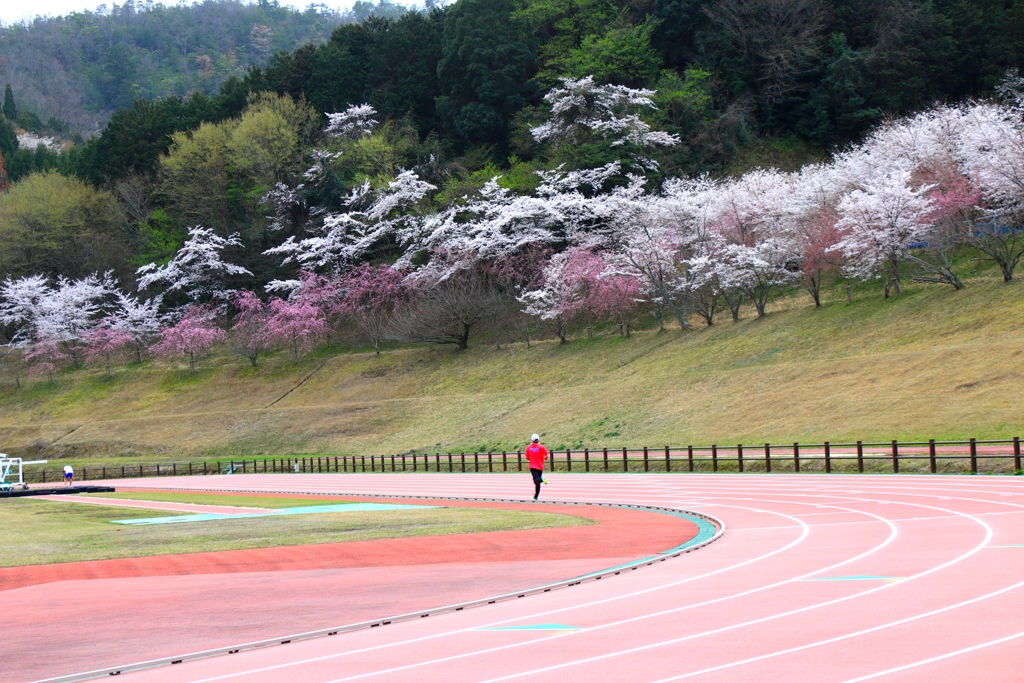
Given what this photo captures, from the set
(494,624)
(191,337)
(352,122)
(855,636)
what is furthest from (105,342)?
(855,636)

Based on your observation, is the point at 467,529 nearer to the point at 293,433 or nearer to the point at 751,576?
the point at 751,576

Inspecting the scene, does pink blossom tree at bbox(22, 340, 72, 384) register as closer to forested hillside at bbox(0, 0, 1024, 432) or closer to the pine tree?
forested hillside at bbox(0, 0, 1024, 432)

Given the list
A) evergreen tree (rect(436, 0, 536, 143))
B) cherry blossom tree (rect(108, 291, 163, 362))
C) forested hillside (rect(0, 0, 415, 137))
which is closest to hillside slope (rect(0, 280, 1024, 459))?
cherry blossom tree (rect(108, 291, 163, 362))

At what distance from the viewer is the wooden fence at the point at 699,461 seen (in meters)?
25.6

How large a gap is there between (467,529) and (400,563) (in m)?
4.10

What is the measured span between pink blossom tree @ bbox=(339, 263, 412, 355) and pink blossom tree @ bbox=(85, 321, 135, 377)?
1959cm

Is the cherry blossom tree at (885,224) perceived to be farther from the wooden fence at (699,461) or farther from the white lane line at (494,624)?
the white lane line at (494,624)

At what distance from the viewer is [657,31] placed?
82.0m

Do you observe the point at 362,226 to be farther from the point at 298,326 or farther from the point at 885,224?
the point at 885,224

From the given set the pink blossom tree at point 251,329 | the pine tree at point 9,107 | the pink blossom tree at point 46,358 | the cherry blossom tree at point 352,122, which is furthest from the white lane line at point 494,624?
the pine tree at point 9,107

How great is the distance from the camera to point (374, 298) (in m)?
73.8

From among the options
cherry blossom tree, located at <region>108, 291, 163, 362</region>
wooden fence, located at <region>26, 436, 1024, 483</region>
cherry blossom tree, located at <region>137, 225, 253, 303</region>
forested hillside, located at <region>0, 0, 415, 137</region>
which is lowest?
wooden fence, located at <region>26, 436, 1024, 483</region>

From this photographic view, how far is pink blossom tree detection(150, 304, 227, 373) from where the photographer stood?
75.6m

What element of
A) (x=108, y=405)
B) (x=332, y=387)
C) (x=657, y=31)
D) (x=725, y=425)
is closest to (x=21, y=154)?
(x=108, y=405)
